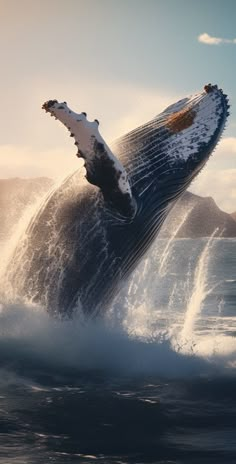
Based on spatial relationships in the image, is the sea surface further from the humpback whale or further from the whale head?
the whale head

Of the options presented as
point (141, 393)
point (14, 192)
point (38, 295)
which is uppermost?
point (14, 192)

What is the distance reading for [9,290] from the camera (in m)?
10.6

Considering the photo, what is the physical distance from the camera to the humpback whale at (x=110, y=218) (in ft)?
33.1

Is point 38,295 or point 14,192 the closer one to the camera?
point 38,295

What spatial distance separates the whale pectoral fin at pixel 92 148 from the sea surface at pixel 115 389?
8.64ft

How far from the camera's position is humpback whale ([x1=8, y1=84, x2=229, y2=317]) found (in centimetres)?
1008

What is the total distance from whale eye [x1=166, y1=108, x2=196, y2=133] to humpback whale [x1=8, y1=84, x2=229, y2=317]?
0.6 inches

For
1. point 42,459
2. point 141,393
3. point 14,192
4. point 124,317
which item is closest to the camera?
point 42,459

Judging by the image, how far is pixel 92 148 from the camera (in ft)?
28.2

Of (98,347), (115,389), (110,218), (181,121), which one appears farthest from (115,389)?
(181,121)

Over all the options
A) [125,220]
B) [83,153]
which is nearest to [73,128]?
[83,153]

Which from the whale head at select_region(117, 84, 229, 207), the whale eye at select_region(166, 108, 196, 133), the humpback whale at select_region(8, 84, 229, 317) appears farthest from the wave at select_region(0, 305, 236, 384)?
the whale eye at select_region(166, 108, 196, 133)

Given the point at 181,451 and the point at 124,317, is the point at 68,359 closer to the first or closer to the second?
the point at 124,317

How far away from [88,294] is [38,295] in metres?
0.80
